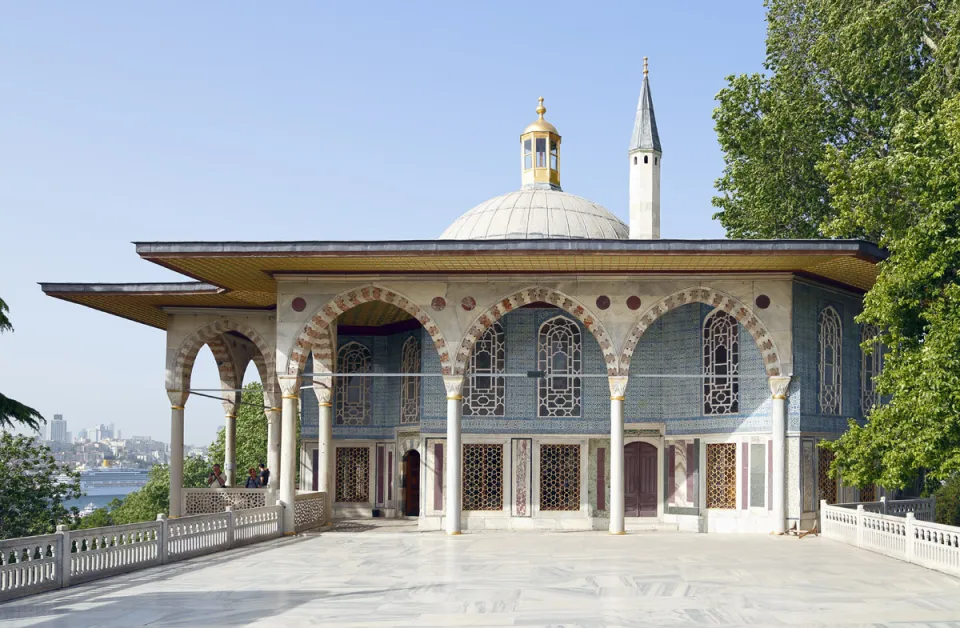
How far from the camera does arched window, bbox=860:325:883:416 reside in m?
18.7

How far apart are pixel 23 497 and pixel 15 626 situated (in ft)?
88.7

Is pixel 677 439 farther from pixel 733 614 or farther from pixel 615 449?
pixel 733 614

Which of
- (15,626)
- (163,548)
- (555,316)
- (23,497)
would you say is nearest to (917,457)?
(555,316)

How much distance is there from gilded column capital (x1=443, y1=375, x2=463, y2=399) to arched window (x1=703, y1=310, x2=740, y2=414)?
4.21 m

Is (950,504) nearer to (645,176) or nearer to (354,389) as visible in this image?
(645,176)

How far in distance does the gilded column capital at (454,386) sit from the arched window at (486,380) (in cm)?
208

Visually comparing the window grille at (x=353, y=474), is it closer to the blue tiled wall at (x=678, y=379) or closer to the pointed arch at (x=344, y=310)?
the pointed arch at (x=344, y=310)

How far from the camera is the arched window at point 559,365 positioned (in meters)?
Answer: 19.0

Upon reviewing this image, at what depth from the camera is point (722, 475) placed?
1792 centimetres

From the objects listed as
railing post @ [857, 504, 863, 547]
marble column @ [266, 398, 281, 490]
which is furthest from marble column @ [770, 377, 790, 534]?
marble column @ [266, 398, 281, 490]

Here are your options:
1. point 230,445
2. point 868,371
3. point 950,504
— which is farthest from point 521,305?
point 950,504

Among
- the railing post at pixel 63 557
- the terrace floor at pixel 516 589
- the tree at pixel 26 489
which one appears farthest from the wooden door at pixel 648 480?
the tree at pixel 26 489

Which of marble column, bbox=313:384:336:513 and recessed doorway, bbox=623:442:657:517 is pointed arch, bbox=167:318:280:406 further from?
recessed doorway, bbox=623:442:657:517

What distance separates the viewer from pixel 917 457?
13.2 m
